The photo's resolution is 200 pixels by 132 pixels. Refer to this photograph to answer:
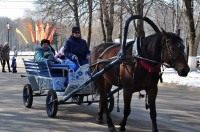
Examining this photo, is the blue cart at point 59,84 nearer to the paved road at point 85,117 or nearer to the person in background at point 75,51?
the person in background at point 75,51

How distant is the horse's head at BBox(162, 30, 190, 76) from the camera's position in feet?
15.3

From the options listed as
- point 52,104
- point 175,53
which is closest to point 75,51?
point 52,104

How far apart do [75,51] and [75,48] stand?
8cm

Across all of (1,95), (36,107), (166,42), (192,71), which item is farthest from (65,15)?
(166,42)

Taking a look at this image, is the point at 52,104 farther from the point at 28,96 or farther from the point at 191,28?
the point at 191,28

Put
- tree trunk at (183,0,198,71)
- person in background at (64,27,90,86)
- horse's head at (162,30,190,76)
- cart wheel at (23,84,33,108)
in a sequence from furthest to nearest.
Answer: tree trunk at (183,0,198,71) → cart wheel at (23,84,33,108) → person in background at (64,27,90,86) → horse's head at (162,30,190,76)

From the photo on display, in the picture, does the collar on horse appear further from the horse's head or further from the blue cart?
the blue cart

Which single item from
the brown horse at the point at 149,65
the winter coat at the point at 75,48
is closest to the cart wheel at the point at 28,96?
the winter coat at the point at 75,48

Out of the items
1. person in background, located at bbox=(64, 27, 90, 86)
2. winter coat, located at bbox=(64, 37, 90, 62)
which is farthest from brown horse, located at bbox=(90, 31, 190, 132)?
winter coat, located at bbox=(64, 37, 90, 62)

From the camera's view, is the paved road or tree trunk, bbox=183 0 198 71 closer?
the paved road

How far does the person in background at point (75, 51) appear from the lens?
715 centimetres

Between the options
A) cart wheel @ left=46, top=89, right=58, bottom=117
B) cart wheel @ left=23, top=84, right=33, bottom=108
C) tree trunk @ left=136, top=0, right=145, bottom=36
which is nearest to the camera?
cart wheel @ left=46, top=89, right=58, bottom=117

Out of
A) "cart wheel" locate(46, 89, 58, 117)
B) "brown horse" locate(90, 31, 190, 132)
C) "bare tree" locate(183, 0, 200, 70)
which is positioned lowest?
"cart wheel" locate(46, 89, 58, 117)

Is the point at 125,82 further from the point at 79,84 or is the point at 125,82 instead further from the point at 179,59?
the point at 79,84
